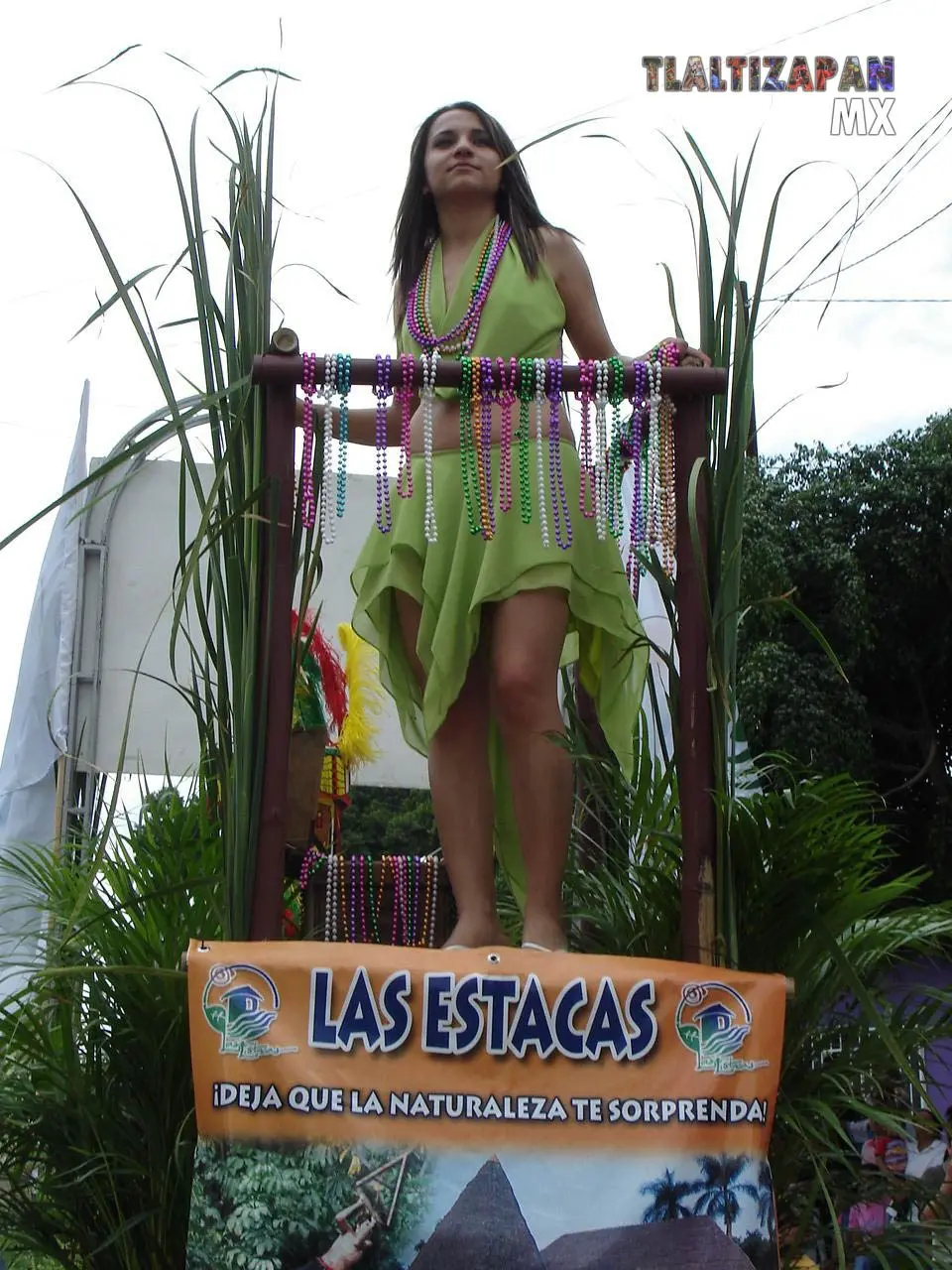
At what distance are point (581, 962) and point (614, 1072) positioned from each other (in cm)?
16

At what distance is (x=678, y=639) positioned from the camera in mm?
2477

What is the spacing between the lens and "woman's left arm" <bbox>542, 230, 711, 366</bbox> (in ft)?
9.25

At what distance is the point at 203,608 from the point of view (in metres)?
2.46

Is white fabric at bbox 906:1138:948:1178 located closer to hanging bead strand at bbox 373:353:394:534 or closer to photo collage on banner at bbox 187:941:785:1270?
photo collage on banner at bbox 187:941:785:1270

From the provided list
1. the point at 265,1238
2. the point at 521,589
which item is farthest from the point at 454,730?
the point at 265,1238

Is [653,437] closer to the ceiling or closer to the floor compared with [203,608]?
closer to the ceiling

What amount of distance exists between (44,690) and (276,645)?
12.1ft

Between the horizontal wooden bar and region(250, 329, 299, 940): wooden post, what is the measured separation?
2 cm

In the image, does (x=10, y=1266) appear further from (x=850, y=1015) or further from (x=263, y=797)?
(x=850, y=1015)

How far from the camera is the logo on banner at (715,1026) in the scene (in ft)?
6.95

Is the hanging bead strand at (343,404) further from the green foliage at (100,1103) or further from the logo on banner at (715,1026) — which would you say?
the logo on banner at (715,1026)

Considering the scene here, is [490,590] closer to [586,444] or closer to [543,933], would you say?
[586,444]

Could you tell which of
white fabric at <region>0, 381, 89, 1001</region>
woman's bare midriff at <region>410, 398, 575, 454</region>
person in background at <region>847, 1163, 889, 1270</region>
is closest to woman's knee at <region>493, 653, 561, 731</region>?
woman's bare midriff at <region>410, 398, 575, 454</region>

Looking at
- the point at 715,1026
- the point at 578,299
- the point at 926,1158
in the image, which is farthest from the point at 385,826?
the point at 715,1026
